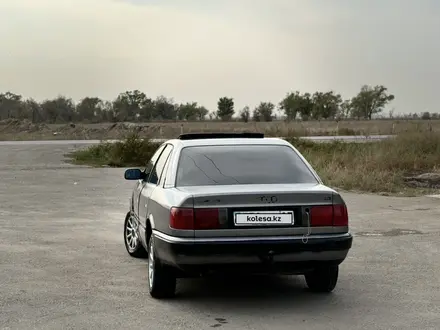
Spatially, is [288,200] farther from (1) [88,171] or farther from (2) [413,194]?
(1) [88,171]

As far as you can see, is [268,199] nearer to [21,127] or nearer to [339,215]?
[339,215]

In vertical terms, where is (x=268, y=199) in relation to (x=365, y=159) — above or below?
above

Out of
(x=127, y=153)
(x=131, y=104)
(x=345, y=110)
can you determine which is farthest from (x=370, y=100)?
(x=127, y=153)

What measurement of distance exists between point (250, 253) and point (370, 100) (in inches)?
3974

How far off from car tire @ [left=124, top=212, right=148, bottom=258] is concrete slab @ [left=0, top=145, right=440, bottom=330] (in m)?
0.13

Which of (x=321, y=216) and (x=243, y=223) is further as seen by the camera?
(x=321, y=216)

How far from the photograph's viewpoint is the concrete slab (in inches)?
251

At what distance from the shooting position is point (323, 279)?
736cm

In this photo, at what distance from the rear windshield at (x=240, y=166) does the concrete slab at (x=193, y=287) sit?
117cm

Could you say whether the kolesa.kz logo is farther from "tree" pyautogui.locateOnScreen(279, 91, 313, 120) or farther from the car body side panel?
"tree" pyautogui.locateOnScreen(279, 91, 313, 120)

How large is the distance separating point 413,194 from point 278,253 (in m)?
12.3

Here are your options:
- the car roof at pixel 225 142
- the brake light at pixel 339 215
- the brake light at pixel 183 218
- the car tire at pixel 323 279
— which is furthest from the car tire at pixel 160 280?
the brake light at pixel 339 215

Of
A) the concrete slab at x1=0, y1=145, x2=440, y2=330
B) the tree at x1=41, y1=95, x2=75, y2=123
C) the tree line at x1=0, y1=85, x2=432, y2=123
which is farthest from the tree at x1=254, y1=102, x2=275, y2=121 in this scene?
the concrete slab at x1=0, y1=145, x2=440, y2=330

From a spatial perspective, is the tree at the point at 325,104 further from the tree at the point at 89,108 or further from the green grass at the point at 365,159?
the green grass at the point at 365,159
